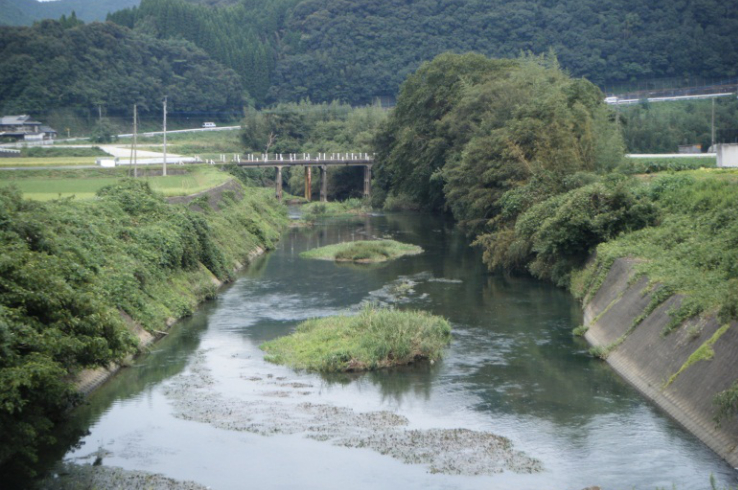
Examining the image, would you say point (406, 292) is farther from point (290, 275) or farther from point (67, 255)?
point (67, 255)

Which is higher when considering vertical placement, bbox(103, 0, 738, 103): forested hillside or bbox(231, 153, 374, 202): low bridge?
bbox(103, 0, 738, 103): forested hillside

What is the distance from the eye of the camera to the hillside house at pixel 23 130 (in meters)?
102

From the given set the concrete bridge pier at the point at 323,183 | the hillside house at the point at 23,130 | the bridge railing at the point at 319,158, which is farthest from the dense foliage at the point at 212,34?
the concrete bridge pier at the point at 323,183

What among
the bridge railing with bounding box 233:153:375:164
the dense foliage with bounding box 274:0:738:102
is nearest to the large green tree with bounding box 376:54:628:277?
the bridge railing with bounding box 233:153:375:164

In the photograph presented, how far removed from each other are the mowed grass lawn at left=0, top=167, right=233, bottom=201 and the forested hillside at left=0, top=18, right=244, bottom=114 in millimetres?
47242

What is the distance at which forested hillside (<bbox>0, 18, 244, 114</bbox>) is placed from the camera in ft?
379

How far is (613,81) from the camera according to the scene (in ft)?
571

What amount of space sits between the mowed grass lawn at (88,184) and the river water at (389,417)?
63.2 ft

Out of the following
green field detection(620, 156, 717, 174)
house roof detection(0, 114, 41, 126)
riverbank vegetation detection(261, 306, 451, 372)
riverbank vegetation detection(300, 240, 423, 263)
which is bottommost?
riverbank vegetation detection(300, 240, 423, 263)

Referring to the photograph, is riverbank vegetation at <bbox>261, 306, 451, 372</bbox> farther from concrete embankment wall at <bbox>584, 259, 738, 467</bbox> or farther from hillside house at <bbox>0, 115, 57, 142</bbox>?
hillside house at <bbox>0, 115, 57, 142</bbox>

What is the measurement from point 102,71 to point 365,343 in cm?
10691

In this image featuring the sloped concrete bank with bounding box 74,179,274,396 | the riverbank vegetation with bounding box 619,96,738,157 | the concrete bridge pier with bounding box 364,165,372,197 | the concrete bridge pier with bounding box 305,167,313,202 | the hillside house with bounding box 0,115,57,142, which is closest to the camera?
the sloped concrete bank with bounding box 74,179,274,396

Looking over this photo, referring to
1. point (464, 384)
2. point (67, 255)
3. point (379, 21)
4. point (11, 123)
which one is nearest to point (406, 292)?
point (464, 384)

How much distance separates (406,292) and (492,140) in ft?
60.8
